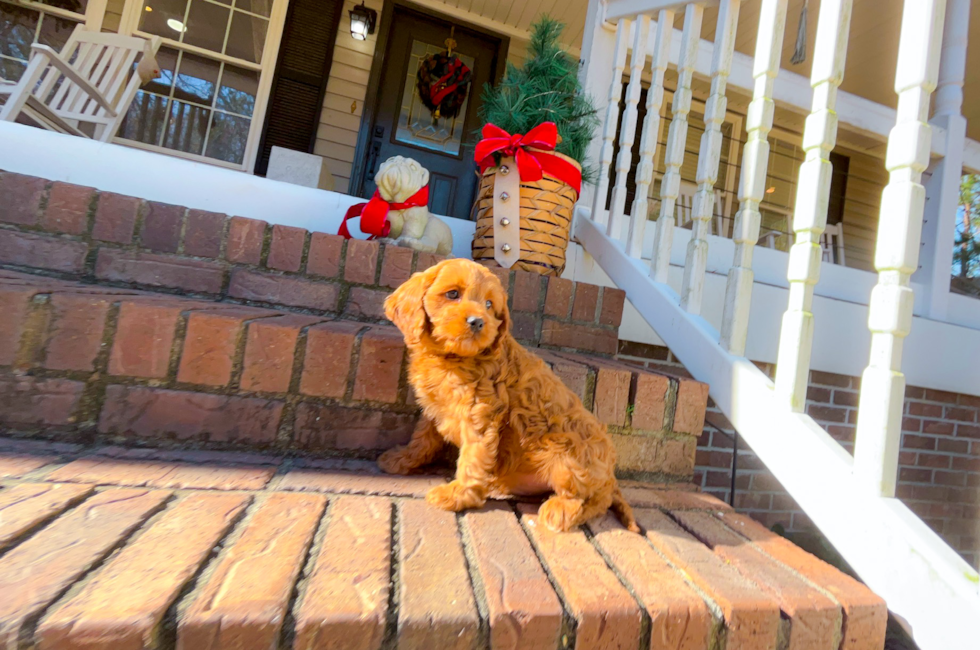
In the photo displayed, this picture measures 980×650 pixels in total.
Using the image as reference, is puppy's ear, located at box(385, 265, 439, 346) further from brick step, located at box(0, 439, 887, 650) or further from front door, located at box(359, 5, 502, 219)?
front door, located at box(359, 5, 502, 219)

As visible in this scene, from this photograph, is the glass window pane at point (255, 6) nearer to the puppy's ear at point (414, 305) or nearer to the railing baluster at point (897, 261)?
the puppy's ear at point (414, 305)

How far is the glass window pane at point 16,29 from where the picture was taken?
14.2 feet

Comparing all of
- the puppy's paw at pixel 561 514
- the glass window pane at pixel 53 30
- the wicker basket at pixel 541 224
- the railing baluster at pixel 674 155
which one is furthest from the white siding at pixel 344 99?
the puppy's paw at pixel 561 514

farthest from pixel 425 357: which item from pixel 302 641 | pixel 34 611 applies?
pixel 34 611

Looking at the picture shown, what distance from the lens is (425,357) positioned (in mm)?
1112

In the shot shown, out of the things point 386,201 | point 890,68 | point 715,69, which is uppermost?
point 890,68

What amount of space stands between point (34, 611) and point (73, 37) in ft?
15.1

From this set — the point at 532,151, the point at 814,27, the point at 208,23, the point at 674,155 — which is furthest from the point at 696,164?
the point at 208,23

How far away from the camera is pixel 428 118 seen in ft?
15.9

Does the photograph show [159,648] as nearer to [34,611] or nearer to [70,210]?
[34,611]

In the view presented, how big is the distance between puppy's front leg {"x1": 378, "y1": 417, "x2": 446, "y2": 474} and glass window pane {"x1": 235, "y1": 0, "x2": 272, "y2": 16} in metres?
5.10

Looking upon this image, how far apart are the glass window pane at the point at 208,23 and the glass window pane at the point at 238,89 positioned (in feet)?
0.93

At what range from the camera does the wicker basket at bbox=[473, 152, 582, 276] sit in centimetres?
190

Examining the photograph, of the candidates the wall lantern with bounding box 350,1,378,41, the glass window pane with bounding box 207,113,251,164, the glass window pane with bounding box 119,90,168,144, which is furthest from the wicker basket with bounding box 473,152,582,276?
the glass window pane with bounding box 119,90,168,144
